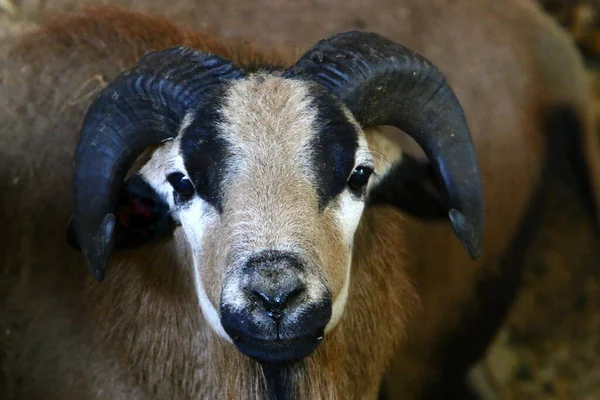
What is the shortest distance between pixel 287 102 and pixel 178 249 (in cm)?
64

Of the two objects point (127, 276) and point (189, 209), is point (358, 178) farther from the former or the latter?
point (127, 276)

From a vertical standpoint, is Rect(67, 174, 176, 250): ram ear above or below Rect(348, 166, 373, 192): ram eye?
below

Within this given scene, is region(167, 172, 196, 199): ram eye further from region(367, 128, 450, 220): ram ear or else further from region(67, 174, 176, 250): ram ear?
region(367, 128, 450, 220): ram ear

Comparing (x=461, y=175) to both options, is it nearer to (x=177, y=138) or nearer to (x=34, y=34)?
(x=177, y=138)

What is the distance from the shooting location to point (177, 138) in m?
2.31

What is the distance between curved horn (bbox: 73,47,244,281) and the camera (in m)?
2.33

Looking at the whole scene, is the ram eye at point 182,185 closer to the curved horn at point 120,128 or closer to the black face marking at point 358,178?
the curved horn at point 120,128

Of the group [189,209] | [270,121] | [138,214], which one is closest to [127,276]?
[138,214]

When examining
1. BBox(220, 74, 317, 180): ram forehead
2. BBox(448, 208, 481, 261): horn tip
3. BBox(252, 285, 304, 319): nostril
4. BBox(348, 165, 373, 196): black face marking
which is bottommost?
BBox(448, 208, 481, 261): horn tip

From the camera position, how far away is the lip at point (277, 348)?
2.02 m

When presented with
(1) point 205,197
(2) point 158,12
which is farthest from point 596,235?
(1) point 205,197

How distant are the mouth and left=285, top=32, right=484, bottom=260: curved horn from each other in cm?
71

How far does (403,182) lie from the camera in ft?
9.09

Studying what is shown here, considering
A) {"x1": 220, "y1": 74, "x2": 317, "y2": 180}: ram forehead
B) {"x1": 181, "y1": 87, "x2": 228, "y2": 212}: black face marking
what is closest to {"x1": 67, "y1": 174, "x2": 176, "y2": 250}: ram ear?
{"x1": 181, "y1": 87, "x2": 228, "y2": 212}: black face marking
